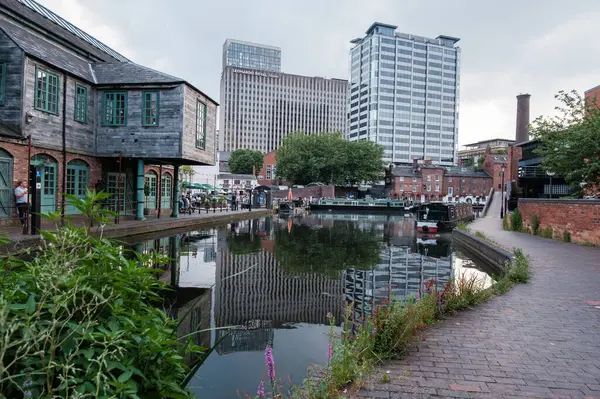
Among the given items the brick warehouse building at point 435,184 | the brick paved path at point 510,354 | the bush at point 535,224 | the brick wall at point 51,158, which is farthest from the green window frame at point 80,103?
the brick warehouse building at point 435,184

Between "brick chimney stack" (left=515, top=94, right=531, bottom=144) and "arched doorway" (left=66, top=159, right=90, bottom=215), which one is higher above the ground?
"brick chimney stack" (left=515, top=94, right=531, bottom=144)

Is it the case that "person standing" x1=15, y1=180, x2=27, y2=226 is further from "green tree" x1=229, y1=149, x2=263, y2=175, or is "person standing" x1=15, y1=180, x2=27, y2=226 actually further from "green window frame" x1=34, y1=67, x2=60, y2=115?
"green tree" x1=229, y1=149, x2=263, y2=175

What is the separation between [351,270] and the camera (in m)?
10.8

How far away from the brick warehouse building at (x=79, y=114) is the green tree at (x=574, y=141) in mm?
16832

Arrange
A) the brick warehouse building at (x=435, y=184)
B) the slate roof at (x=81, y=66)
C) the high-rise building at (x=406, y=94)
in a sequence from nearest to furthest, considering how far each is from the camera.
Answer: the slate roof at (x=81, y=66) → the brick warehouse building at (x=435, y=184) → the high-rise building at (x=406, y=94)

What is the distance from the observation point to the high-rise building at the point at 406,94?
367 ft

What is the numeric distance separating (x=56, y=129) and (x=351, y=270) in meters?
12.6

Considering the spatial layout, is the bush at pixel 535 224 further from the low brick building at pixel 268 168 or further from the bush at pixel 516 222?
the low brick building at pixel 268 168

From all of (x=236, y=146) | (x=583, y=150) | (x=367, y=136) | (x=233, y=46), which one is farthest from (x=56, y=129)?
(x=233, y=46)

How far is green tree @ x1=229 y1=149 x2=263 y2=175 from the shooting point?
304 ft

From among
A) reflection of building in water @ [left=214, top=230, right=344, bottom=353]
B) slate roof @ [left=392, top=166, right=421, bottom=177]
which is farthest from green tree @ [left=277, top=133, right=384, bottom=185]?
reflection of building in water @ [left=214, top=230, right=344, bottom=353]

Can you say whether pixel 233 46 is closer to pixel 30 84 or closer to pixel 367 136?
pixel 367 136

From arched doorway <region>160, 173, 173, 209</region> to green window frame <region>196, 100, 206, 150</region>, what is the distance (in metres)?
5.98

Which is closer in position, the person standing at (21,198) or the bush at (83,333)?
the bush at (83,333)
